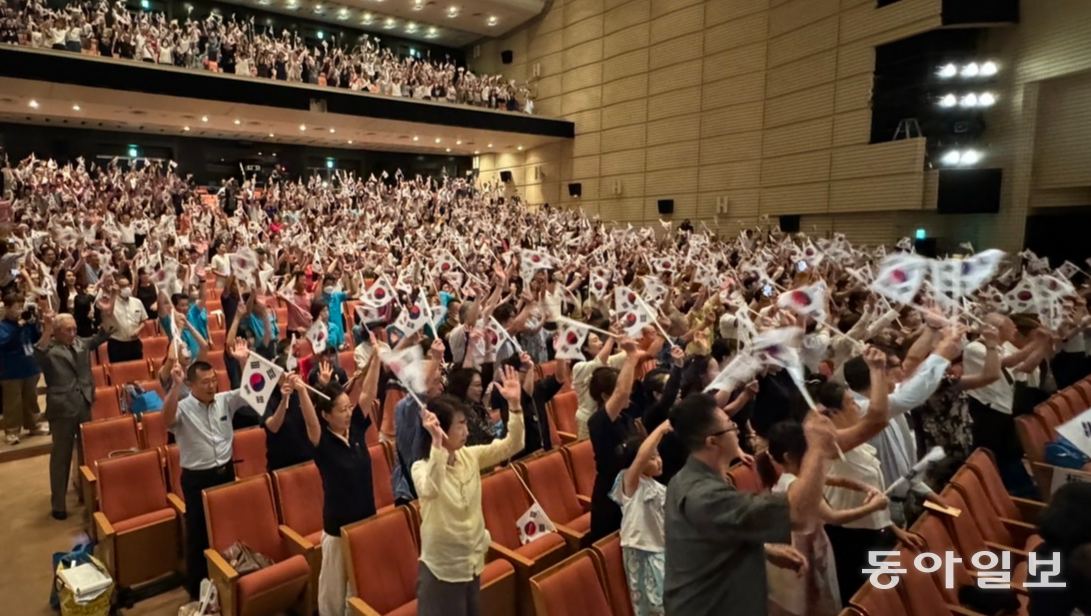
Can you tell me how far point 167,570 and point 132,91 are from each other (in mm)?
12492

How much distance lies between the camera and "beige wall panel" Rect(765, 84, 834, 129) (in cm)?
1405

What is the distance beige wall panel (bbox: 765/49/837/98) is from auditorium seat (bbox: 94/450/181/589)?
47.7 ft

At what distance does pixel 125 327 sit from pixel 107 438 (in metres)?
1.83

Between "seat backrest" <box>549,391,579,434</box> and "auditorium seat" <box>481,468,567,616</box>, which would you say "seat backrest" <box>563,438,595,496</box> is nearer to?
"auditorium seat" <box>481,468,567,616</box>

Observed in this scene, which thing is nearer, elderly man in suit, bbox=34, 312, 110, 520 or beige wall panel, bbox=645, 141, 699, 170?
elderly man in suit, bbox=34, 312, 110, 520

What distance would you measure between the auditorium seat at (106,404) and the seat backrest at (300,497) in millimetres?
2444

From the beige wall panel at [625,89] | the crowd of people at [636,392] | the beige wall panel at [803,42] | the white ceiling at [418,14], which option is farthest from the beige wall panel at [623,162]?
the crowd of people at [636,392]

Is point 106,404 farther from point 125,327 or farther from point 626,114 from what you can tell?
point 626,114

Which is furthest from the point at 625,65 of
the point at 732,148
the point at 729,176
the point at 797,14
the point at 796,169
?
the point at 796,169

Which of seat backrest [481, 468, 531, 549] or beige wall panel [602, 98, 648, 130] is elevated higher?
beige wall panel [602, 98, 648, 130]

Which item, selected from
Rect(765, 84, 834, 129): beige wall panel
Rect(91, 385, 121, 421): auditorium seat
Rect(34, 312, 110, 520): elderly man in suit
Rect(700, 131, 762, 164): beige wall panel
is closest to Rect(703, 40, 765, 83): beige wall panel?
Rect(765, 84, 834, 129): beige wall panel

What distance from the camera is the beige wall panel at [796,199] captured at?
46.4 feet

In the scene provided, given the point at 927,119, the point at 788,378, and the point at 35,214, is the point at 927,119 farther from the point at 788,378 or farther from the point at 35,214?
the point at 35,214

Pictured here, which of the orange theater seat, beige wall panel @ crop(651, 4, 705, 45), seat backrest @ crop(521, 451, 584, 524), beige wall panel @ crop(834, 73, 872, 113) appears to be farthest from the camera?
beige wall panel @ crop(651, 4, 705, 45)
